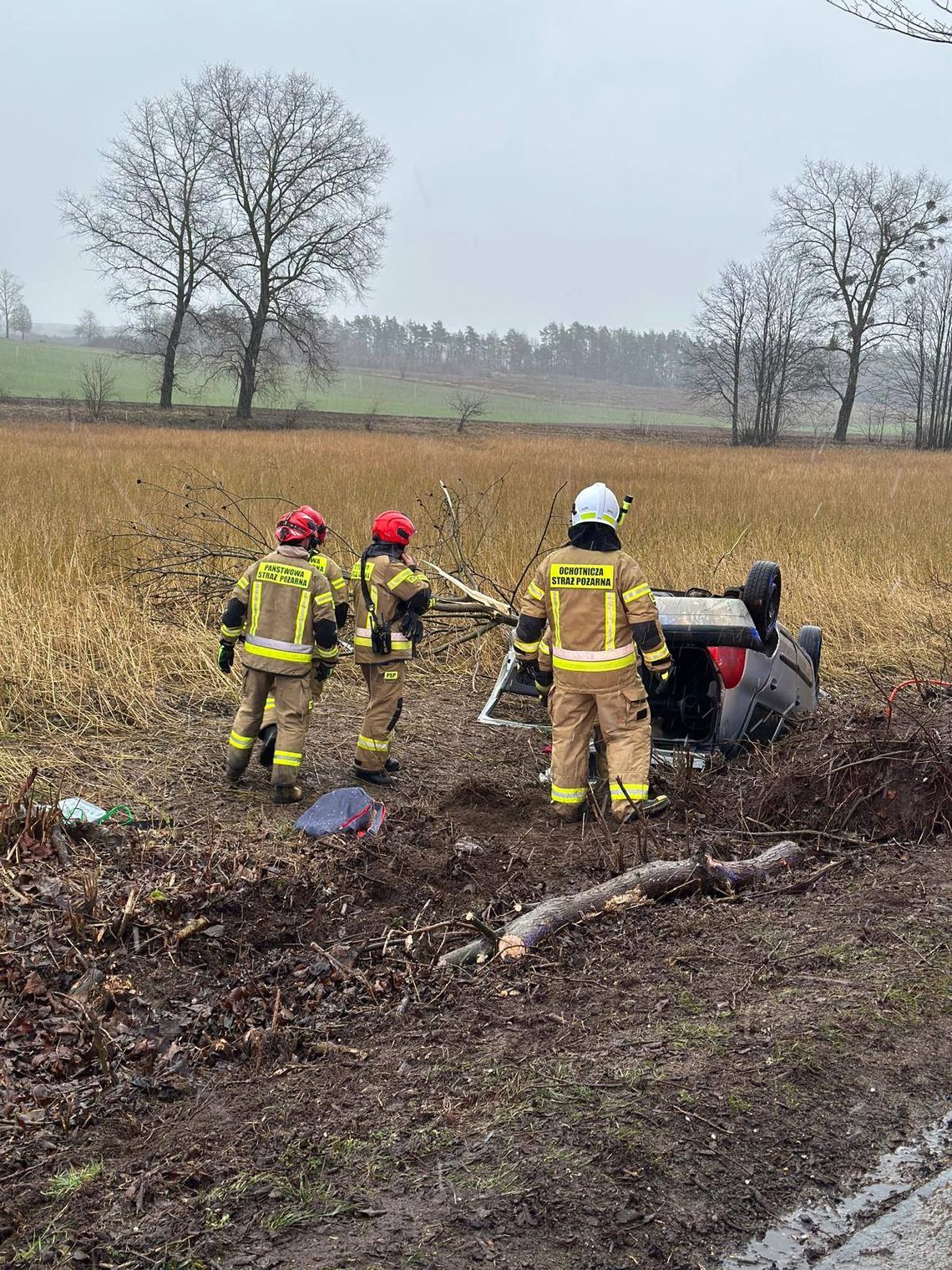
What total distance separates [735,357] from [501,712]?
4767cm

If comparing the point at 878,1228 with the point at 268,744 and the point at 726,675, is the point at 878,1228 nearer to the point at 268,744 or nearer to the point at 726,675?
the point at 726,675

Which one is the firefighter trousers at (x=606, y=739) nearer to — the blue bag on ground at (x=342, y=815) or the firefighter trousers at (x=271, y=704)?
the blue bag on ground at (x=342, y=815)

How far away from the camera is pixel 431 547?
10.6 m

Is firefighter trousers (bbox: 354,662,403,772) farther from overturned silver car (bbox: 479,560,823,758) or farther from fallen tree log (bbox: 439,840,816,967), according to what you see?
fallen tree log (bbox: 439,840,816,967)

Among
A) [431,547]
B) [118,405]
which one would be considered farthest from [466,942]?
[118,405]

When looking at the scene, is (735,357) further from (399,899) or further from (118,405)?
(399,899)

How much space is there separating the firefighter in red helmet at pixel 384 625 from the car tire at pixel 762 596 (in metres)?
1.89

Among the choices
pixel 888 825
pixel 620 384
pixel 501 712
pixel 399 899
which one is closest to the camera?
pixel 399 899

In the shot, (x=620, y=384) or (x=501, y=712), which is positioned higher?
(x=620, y=384)

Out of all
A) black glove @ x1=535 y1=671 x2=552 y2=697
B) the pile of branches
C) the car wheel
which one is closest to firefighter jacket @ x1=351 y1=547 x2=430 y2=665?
black glove @ x1=535 y1=671 x2=552 y2=697

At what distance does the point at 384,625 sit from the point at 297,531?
81 centimetres

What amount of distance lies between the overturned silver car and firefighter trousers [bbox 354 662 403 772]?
56 centimetres

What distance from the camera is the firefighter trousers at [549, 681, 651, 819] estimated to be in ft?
17.5

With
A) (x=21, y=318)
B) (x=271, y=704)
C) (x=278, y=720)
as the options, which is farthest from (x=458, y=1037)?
(x=21, y=318)
